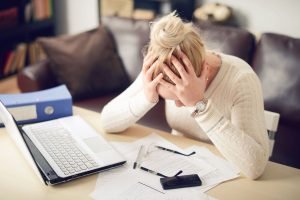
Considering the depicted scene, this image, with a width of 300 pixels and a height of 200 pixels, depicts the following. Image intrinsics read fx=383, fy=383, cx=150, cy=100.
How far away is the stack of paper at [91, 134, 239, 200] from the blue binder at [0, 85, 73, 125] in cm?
30

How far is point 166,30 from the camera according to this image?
3.86ft

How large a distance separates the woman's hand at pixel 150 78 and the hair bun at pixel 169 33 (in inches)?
2.9

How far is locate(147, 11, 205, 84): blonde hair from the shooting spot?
1.17 m

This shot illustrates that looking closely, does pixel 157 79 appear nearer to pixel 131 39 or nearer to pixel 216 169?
pixel 216 169

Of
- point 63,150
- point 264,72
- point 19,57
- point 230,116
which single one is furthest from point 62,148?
point 19,57

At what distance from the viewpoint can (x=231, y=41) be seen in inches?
91.9

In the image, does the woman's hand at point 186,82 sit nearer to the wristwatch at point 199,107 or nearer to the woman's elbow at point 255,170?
the wristwatch at point 199,107

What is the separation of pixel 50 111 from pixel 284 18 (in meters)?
1.97

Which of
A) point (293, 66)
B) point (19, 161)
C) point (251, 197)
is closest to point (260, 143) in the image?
point (251, 197)

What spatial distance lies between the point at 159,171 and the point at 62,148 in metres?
0.34

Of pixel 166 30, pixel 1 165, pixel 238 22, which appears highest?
pixel 166 30

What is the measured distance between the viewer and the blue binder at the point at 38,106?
1.45 meters

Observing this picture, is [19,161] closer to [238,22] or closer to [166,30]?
[166,30]

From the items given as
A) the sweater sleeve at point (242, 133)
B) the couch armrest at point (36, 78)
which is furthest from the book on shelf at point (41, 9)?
the sweater sleeve at point (242, 133)
